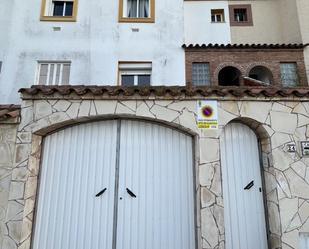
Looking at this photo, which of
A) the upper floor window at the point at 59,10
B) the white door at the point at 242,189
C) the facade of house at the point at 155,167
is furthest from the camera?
the upper floor window at the point at 59,10

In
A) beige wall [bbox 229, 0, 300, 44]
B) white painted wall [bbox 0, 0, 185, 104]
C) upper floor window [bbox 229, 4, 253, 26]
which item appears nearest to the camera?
white painted wall [bbox 0, 0, 185, 104]

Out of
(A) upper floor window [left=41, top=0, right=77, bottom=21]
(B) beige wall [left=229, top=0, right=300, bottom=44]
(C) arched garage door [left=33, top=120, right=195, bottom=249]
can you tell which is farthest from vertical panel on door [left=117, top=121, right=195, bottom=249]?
(B) beige wall [left=229, top=0, right=300, bottom=44]

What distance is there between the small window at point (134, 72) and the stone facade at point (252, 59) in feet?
10.2

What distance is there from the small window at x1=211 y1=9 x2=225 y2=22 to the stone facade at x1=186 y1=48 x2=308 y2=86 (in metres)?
4.23

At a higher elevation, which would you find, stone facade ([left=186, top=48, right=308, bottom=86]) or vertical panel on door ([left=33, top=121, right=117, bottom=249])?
stone facade ([left=186, top=48, right=308, bottom=86])

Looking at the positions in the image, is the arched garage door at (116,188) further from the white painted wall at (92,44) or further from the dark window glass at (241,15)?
the dark window glass at (241,15)

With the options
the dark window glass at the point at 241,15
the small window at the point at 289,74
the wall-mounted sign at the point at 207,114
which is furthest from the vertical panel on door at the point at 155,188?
the dark window glass at the point at 241,15

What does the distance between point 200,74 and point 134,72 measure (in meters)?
3.42

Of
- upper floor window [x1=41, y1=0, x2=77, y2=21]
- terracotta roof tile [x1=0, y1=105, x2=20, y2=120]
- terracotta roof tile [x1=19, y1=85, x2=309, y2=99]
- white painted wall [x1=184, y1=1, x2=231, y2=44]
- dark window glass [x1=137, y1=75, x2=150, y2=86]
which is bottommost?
terracotta roof tile [x1=0, y1=105, x2=20, y2=120]

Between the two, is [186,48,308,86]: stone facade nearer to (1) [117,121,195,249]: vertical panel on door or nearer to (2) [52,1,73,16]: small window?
(2) [52,1,73,16]: small window

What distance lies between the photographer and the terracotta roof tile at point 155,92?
4.87 meters

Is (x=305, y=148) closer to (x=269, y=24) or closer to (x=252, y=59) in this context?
(x=252, y=59)

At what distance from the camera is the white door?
464 cm

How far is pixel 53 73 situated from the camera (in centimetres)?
1105
